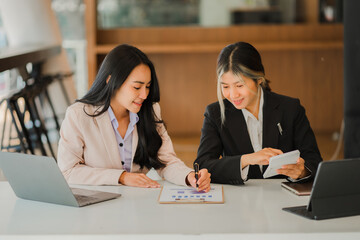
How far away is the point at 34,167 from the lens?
1.67 metres

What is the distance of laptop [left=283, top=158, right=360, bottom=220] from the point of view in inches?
58.8

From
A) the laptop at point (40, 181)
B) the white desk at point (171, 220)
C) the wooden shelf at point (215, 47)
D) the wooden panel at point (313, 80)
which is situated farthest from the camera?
the wooden panel at point (313, 80)

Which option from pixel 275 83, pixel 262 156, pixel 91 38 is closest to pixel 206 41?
pixel 275 83

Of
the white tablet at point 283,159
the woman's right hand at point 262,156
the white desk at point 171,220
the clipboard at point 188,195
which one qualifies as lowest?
the clipboard at point 188,195

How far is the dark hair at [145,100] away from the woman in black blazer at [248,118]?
207 mm

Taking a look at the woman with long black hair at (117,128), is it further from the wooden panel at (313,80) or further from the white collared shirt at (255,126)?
the wooden panel at (313,80)

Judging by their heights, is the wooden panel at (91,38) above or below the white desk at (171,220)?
above

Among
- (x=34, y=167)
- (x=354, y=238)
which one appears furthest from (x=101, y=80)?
(x=354, y=238)

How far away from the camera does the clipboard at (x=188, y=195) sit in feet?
5.70

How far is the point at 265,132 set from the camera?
229 cm

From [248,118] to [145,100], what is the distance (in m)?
0.45

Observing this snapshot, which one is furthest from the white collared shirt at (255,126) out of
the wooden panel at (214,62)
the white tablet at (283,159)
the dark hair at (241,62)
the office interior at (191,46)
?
the wooden panel at (214,62)

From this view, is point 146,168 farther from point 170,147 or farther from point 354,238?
point 354,238

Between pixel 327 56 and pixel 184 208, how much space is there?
459 cm
